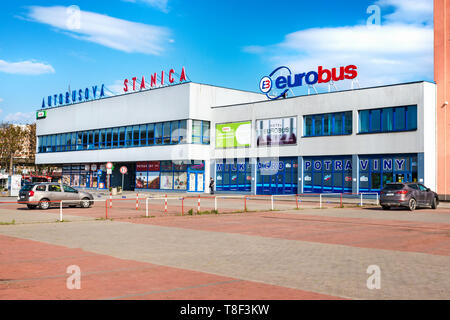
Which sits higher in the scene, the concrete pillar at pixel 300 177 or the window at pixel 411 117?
the window at pixel 411 117

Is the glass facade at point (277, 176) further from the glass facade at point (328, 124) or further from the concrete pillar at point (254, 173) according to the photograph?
the glass facade at point (328, 124)

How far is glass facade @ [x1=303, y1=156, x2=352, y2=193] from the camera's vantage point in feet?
134

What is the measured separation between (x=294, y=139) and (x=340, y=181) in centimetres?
647

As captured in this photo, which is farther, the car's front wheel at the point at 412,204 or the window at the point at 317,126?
the window at the point at 317,126

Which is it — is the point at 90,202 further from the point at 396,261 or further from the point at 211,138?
the point at 211,138

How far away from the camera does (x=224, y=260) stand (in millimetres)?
10609

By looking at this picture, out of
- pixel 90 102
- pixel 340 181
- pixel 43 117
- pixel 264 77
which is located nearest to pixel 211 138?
pixel 264 77

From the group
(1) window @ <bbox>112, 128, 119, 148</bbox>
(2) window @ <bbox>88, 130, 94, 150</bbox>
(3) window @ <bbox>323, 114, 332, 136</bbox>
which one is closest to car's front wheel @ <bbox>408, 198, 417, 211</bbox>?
(3) window @ <bbox>323, 114, 332, 136</bbox>

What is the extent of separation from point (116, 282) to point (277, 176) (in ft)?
129

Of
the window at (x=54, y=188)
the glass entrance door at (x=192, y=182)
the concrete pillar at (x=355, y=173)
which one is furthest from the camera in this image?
the glass entrance door at (x=192, y=182)

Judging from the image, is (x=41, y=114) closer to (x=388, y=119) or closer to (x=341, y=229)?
(x=388, y=119)

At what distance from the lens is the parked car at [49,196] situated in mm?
26734

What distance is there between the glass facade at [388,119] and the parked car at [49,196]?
2376 cm

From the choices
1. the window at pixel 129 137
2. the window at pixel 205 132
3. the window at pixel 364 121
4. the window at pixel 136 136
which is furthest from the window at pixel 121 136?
the window at pixel 364 121
